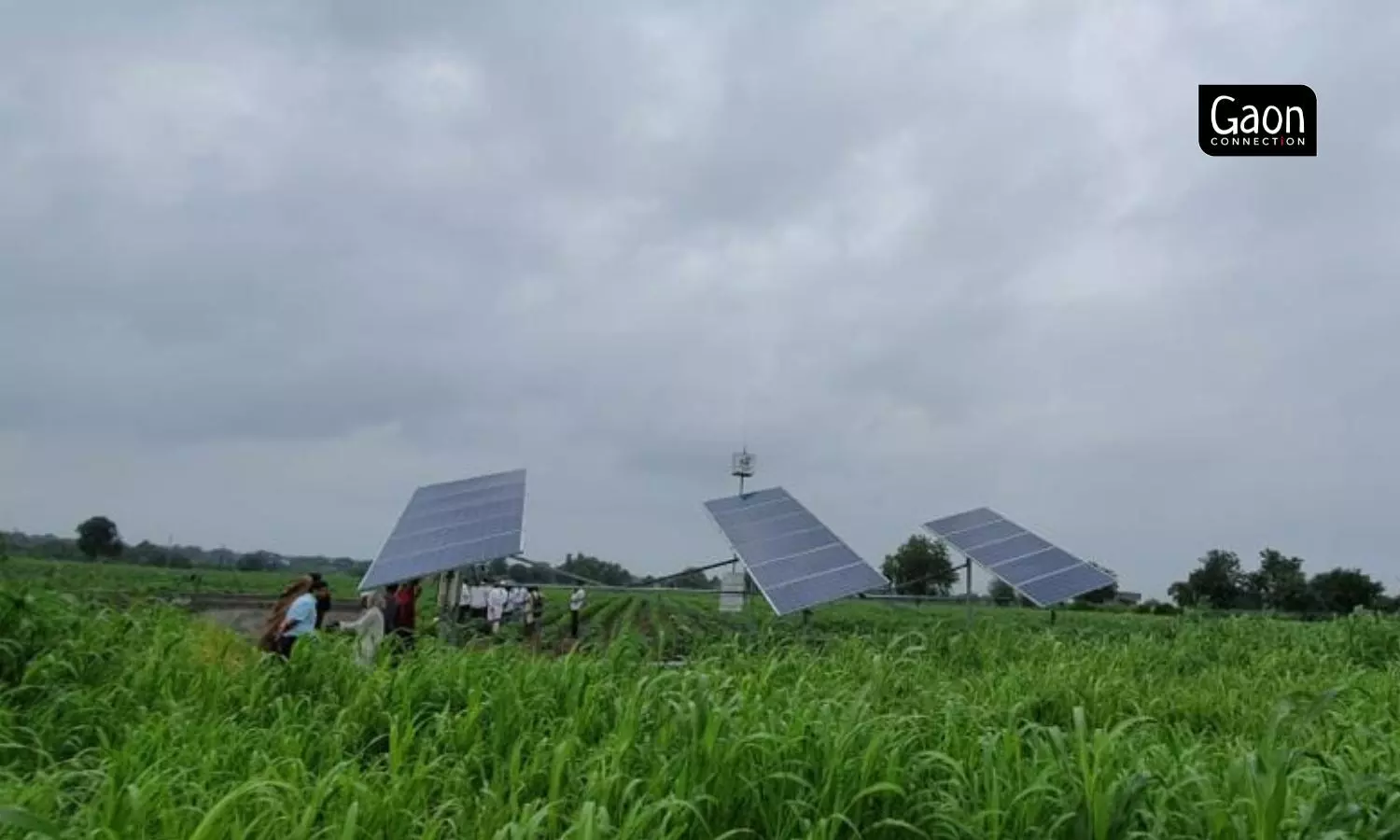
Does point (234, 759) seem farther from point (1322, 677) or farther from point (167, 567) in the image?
point (167, 567)

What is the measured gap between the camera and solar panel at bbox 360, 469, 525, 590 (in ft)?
35.4

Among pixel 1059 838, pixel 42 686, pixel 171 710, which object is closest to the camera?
pixel 1059 838

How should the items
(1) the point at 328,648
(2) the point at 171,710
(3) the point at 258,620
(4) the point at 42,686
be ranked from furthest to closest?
1. (3) the point at 258,620
2. (1) the point at 328,648
3. (4) the point at 42,686
4. (2) the point at 171,710

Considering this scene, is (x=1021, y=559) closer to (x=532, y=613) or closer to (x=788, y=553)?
(x=788, y=553)

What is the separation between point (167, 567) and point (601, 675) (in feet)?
65.1

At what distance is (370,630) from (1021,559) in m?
9.30

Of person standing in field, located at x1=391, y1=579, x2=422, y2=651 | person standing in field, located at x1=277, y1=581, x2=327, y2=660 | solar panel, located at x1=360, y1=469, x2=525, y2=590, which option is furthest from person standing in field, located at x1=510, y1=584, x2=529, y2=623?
person standing in field, located at x1=277, y1=581, x2=327, y2=660

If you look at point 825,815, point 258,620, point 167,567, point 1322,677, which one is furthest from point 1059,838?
point 167,567

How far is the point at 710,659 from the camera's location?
6094 mm

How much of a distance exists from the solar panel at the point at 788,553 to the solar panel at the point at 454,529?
2747 mm

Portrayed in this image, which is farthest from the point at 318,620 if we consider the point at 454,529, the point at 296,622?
the point at 454,529

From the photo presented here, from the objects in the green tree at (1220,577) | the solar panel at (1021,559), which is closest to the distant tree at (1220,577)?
the green tree at (1220,577)

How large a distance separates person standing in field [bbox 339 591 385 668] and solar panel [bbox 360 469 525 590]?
0.20 metres

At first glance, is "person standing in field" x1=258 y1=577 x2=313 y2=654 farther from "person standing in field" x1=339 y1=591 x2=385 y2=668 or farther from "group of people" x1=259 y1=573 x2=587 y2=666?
"person standing in field" x1=339 y1=591 x2=385 y2=668
